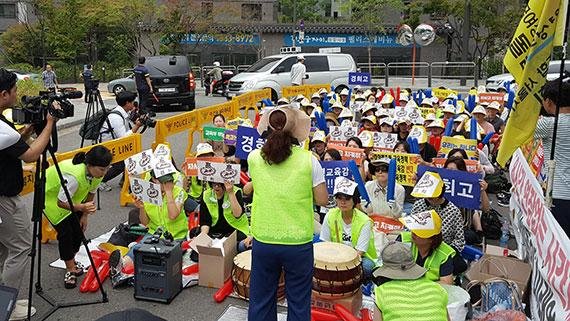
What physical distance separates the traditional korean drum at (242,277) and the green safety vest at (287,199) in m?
1.35

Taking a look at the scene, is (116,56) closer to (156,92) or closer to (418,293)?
(156,92)

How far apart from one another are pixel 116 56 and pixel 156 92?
1857cm

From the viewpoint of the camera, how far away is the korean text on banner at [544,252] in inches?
112

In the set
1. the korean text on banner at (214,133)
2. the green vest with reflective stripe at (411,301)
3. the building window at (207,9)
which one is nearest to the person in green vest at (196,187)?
the korean text on banner at (214,133)

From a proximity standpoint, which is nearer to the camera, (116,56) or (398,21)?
(116,56)

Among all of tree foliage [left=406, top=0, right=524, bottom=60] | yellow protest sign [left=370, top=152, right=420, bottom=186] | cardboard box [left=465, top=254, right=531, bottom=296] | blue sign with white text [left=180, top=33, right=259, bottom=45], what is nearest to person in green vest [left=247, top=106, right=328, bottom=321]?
cardboard box [left=465, top=254, right=531, bottom=296]

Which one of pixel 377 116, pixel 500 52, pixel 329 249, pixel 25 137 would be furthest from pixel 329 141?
pixel 500 52

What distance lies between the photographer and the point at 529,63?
12.9 ft

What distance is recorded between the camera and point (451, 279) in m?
4.72

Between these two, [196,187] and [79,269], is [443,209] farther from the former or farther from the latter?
[79,269]

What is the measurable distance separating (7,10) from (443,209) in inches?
1729

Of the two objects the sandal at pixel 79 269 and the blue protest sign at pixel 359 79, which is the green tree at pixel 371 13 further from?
the sandal at pixel 79 269

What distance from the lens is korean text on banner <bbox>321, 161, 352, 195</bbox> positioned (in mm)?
6555

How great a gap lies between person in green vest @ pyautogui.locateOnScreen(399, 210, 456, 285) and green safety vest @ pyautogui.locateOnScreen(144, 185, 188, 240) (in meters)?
2.53
